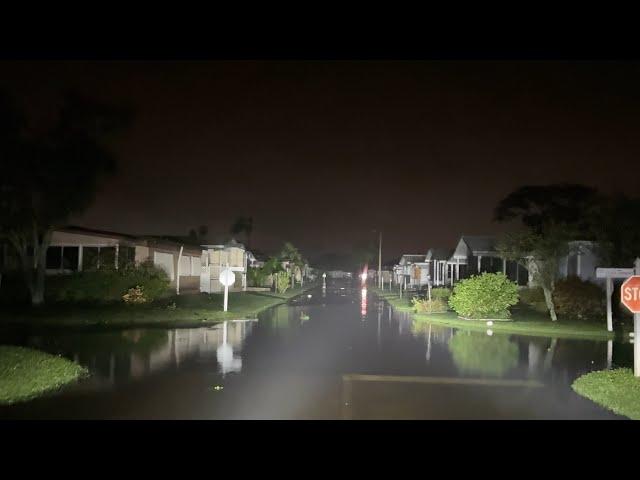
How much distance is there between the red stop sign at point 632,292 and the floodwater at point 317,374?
204cm

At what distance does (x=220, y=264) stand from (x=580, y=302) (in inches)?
1205

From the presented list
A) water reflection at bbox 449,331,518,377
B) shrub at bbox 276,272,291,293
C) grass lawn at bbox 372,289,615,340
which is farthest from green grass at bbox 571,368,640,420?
shrub at bbox 276,272,291,293

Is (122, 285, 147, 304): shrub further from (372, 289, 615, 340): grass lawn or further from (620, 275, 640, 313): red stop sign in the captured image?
(620, 275, 640, 313): red stop sign

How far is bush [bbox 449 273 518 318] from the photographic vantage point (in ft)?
86.9

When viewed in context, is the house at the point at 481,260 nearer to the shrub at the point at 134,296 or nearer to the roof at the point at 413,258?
the shrub at the point at 134,296

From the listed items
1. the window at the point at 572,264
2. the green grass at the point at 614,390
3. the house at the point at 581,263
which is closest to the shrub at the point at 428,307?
the house at the point at 581,263

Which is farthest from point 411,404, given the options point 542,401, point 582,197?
point 582,197

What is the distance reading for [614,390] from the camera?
35.1 feet

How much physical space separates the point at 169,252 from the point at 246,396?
29.1 meters

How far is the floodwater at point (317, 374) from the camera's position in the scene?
30.2ft

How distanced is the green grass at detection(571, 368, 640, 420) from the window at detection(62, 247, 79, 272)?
1139 inches

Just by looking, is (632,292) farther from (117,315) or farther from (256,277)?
(256,277)

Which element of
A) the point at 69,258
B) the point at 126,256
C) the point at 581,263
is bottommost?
the point at 69,258

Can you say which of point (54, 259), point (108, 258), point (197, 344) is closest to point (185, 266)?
point (54, 259)
